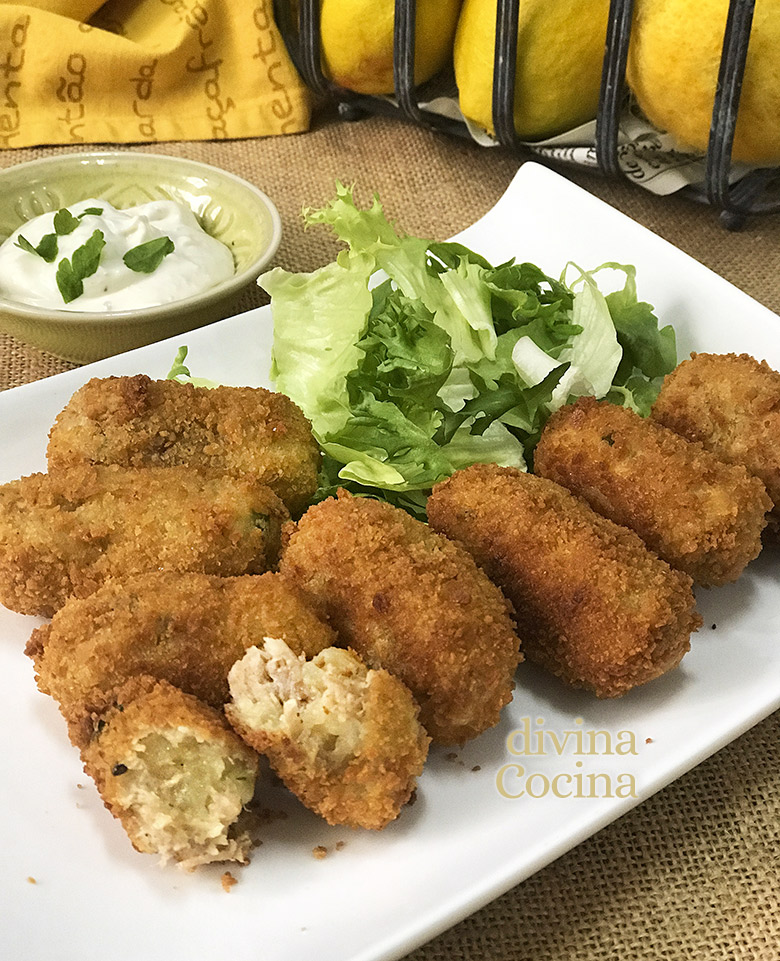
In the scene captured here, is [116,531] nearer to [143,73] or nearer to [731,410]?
[731,410]

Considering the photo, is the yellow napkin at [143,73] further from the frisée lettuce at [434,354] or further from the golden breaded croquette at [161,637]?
the golden breaded croquette at [161,637]

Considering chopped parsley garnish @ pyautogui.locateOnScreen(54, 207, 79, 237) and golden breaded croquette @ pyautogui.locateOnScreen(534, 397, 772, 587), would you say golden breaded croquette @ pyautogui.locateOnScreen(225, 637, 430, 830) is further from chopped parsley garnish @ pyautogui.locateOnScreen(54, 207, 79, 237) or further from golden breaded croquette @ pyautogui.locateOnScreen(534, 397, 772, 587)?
chopped parsley garnish @ pyautogui.locateOnScreen(54, 207, 79, 237)

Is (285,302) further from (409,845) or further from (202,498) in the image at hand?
(409,845)

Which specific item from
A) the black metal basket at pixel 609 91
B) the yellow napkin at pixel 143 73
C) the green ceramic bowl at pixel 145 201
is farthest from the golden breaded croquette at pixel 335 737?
the yellow napkin at pixel 143 73

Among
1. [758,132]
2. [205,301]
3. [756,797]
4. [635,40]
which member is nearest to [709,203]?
[758,132]

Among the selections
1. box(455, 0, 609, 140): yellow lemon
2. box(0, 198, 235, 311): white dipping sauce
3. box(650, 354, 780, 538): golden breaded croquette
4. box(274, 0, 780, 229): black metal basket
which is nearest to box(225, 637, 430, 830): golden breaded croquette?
box(650, 354, 780, 538): golden breaded croquette
